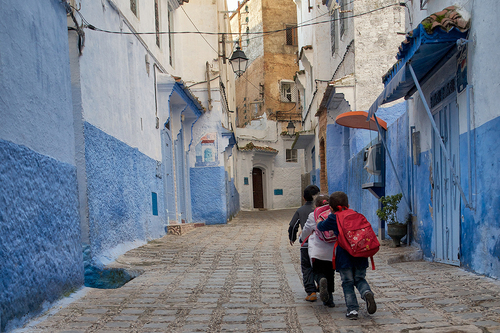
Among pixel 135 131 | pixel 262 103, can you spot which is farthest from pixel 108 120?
pixel 262 103

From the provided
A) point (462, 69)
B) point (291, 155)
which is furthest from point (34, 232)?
point (291, 155)

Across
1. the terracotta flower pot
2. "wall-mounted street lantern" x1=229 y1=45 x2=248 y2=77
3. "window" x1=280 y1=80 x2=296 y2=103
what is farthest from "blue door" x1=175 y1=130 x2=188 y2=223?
"window" x1=280 y1=80 x2=296 y2=103

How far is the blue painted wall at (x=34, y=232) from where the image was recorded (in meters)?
3.72

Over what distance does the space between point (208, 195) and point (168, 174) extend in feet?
10.8

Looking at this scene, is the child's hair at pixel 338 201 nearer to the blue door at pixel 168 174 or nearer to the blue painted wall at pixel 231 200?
the blue door at pixel 168 174

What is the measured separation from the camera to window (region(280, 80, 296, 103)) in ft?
102

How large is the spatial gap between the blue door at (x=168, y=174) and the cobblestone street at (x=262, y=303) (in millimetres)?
5110

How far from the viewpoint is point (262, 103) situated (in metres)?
30.8

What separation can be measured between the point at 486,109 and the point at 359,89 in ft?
23.7

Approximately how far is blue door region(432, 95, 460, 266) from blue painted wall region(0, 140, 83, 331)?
4647mm

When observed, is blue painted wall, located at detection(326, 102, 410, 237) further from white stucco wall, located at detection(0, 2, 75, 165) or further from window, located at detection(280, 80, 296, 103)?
window, located at detection(280, 80, 296, 103)

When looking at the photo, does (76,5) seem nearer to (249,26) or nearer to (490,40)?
(490,40)

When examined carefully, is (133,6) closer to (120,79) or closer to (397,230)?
(120,79)

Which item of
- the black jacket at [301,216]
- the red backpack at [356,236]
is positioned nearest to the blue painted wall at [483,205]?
the red backpack at [356,236]
